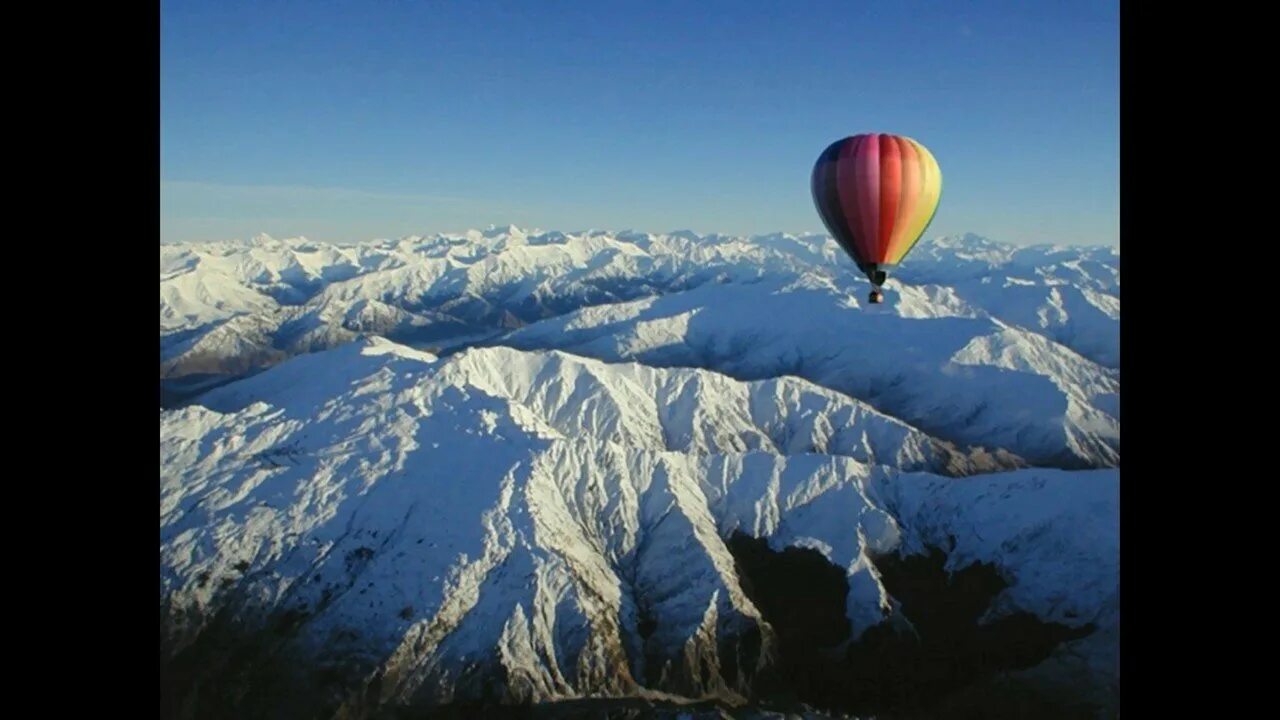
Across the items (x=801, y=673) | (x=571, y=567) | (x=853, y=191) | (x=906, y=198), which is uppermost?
(x=853, y=191)

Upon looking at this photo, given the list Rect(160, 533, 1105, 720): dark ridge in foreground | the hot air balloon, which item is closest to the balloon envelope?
the hot air balloon

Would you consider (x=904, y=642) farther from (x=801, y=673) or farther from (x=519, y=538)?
(x=519, y=538)

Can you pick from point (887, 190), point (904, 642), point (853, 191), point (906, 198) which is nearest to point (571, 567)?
point (904, 642)

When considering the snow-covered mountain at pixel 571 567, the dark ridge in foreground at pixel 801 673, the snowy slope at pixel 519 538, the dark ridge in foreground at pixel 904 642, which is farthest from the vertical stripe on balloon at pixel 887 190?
the snowy slope at pixel 519 538

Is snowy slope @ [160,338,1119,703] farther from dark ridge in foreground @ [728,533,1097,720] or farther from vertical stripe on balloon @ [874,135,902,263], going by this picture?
vertical stripe on balloon @ [874,135,902,263]
